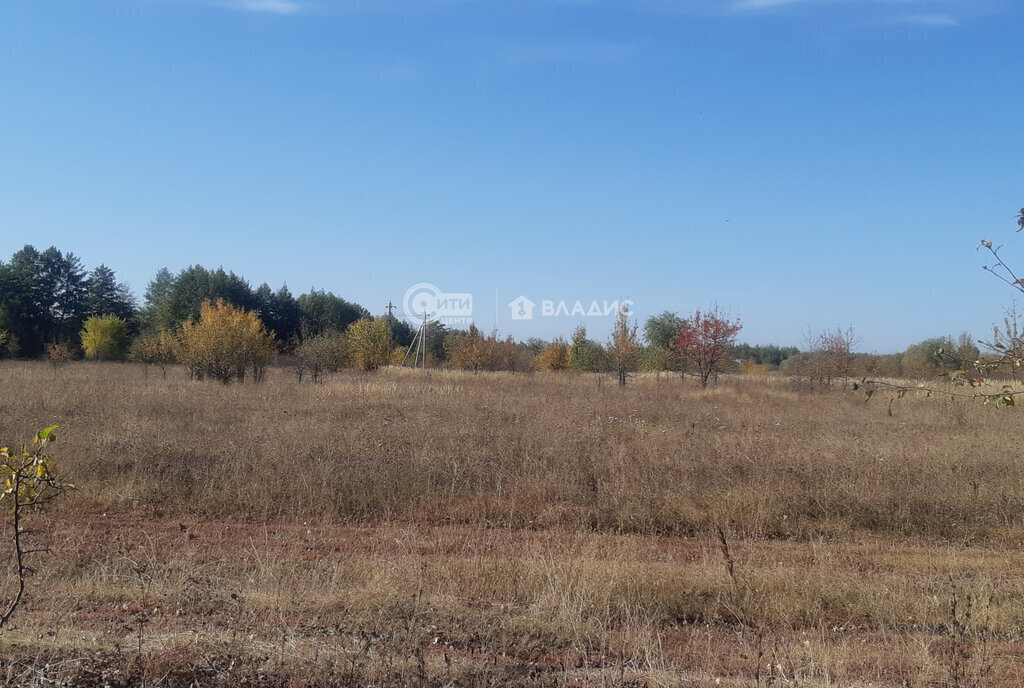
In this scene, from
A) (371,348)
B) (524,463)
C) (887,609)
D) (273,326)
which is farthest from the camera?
(273,326)

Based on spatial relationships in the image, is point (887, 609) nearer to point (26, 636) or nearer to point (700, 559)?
point (700, 559)

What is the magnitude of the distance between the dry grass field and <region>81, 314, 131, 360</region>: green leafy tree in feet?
124

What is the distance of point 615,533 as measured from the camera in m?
7.40

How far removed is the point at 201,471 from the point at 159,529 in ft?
6.06

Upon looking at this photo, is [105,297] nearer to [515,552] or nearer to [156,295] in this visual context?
[156,295]

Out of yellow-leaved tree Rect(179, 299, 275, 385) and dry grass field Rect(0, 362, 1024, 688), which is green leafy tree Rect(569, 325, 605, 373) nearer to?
yellow-leaved tree Rect(179, 299, 275, 385)

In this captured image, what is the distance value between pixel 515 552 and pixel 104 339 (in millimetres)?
49743

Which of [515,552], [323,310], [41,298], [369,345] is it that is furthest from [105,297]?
[515,552]

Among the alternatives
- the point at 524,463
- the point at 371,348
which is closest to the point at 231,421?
the point at 524,463

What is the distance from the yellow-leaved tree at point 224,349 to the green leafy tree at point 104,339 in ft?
78.7

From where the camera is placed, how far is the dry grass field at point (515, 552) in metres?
3.32

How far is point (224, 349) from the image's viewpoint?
25641 mm

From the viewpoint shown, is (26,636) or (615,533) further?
(615,533)

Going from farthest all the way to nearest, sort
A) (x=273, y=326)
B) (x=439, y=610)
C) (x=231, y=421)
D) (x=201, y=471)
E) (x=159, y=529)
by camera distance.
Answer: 1. (x=273, y=326)
2. (x=231, y=421)
3. (x=201, y=471)
4. (x=159, y=529)
5. (x=439, y=610)
